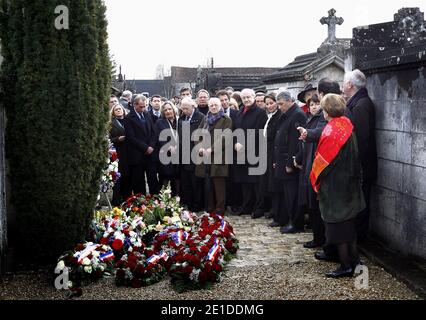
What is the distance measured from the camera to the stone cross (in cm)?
1527

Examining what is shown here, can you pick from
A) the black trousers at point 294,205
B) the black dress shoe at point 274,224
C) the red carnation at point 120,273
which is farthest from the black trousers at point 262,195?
the red carnation at point 120,273

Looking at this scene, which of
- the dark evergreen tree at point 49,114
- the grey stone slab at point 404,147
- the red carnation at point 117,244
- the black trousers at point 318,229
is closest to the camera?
the dark evergreen tree at point 49,114

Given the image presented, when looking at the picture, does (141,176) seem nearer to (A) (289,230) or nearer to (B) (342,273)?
(A) (289,230)

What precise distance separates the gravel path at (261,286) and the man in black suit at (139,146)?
3936mm

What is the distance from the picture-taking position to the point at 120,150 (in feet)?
33.2

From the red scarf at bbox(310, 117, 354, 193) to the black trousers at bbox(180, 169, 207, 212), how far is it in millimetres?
4400

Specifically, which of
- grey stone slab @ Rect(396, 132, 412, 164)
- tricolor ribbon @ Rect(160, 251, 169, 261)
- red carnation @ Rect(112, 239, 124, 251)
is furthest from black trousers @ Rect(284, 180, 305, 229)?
red carnation @ Rect(112, 239, 124, 251)

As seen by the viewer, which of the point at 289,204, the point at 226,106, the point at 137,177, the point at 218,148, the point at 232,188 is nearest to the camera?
the point at 289,204

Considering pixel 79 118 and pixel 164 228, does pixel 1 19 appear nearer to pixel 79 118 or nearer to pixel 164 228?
pixel 79 118

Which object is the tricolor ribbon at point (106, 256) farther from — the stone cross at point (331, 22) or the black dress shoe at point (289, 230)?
the stone cross at point (331, 22)

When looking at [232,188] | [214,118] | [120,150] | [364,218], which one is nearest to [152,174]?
[120,150]

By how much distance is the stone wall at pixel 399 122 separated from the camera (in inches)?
239

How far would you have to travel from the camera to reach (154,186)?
34.0 feet

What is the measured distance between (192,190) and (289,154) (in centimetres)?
270
